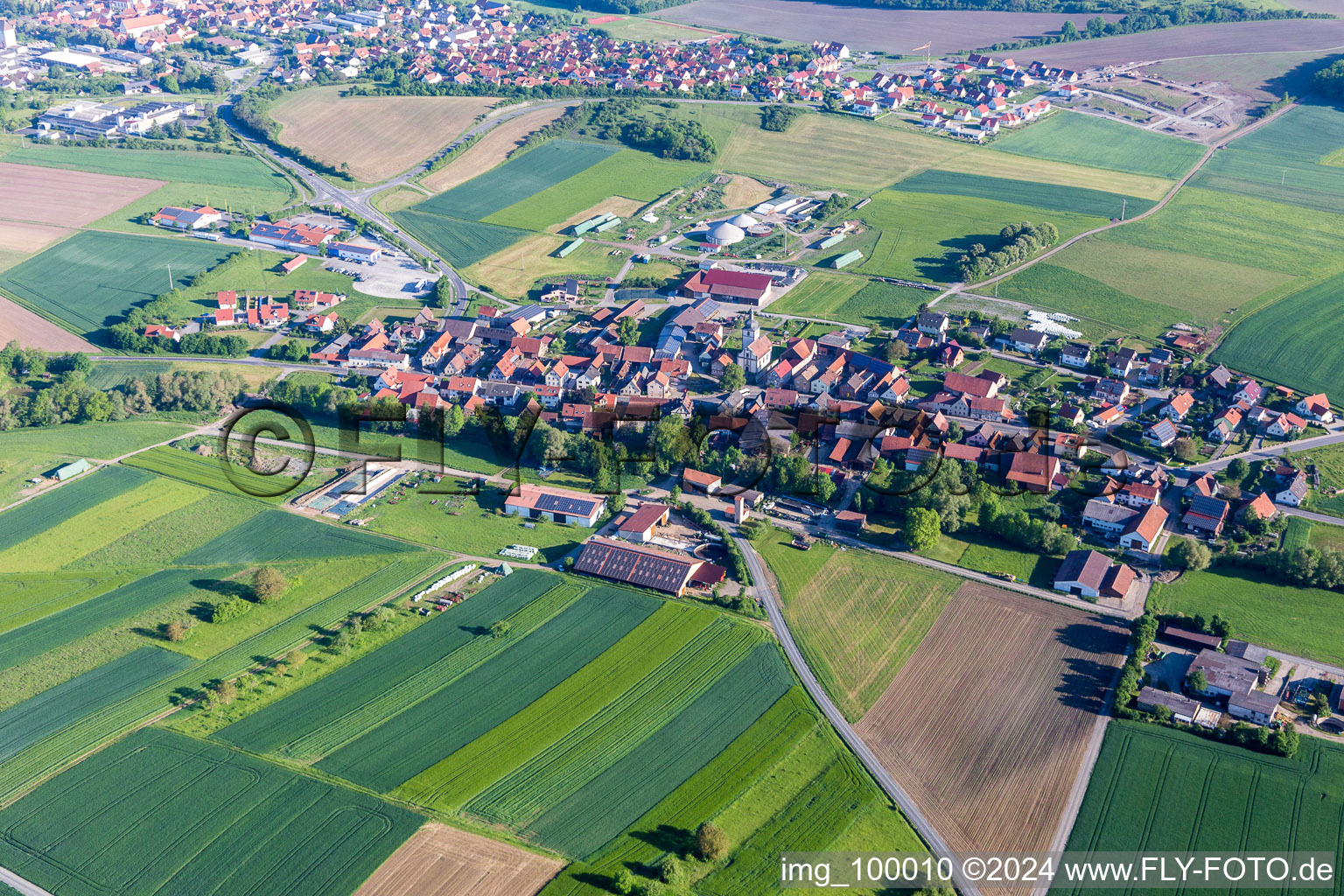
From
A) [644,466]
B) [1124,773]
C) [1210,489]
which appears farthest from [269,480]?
[1210,489]

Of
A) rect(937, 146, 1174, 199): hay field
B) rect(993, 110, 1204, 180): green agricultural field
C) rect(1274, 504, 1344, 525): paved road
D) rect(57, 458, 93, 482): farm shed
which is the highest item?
rect(993, 110, 1204, 180): green agricultural field

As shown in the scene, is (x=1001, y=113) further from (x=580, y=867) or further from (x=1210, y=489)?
(x=580, y=867)

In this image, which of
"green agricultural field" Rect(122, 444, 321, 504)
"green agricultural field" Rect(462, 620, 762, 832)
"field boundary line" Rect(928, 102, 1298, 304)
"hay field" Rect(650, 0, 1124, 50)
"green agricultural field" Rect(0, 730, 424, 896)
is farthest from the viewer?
"hay field" Rect(650, 0, 1124, 50)

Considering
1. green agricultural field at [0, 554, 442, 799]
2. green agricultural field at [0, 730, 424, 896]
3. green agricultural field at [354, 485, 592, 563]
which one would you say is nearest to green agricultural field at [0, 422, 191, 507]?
green agricultural field at [354, 485, 592, 563]

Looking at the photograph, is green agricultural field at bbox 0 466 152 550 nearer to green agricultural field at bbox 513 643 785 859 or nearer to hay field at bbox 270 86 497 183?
green agricultural field at bbox 513 643 785 859

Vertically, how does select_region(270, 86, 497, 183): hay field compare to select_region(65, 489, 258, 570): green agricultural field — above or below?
above

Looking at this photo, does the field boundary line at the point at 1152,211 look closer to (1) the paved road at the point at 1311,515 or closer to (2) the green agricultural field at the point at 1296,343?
(2) the green agricultural field at the point at 1296,343

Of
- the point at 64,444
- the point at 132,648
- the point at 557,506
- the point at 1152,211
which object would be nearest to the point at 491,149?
the point at 64,444
